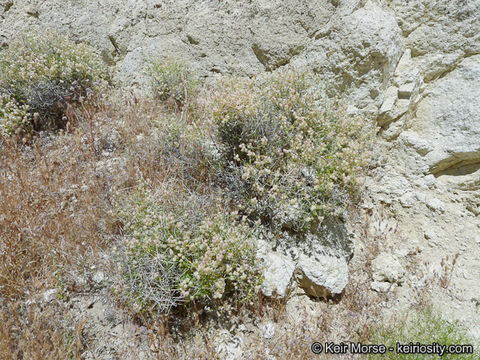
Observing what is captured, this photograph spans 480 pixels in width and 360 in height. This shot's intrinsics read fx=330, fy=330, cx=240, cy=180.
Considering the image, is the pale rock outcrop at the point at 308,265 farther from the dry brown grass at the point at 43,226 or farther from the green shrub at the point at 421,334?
the dry brown grass at the point at 43,226

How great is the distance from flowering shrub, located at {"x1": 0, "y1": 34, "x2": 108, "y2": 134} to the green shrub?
5061 millimetres

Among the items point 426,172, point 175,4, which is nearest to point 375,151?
point 426,172

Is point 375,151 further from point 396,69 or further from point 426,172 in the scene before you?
point 396,69

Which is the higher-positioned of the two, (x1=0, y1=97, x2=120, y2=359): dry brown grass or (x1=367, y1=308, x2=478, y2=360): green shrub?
(x1=0, y1=97, x2=120, y2=359): dry brown grass

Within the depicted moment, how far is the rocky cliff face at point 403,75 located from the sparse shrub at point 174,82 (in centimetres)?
32

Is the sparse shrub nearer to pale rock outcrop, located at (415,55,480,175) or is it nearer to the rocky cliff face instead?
the rocky cliff face

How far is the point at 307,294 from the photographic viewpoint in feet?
11.7

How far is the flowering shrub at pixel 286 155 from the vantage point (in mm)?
3660

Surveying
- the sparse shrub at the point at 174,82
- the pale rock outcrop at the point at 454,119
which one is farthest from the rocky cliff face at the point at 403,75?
the sparse shrub at the point at 174,82

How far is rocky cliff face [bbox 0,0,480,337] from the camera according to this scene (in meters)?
4.12

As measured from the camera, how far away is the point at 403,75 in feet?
15.5

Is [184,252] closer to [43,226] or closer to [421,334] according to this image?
[43,226]

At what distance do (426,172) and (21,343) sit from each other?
4.88 m

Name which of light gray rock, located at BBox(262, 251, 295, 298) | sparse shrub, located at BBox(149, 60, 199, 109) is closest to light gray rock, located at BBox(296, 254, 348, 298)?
light gray rock, located at BBox(262, 251, 295, 298)
